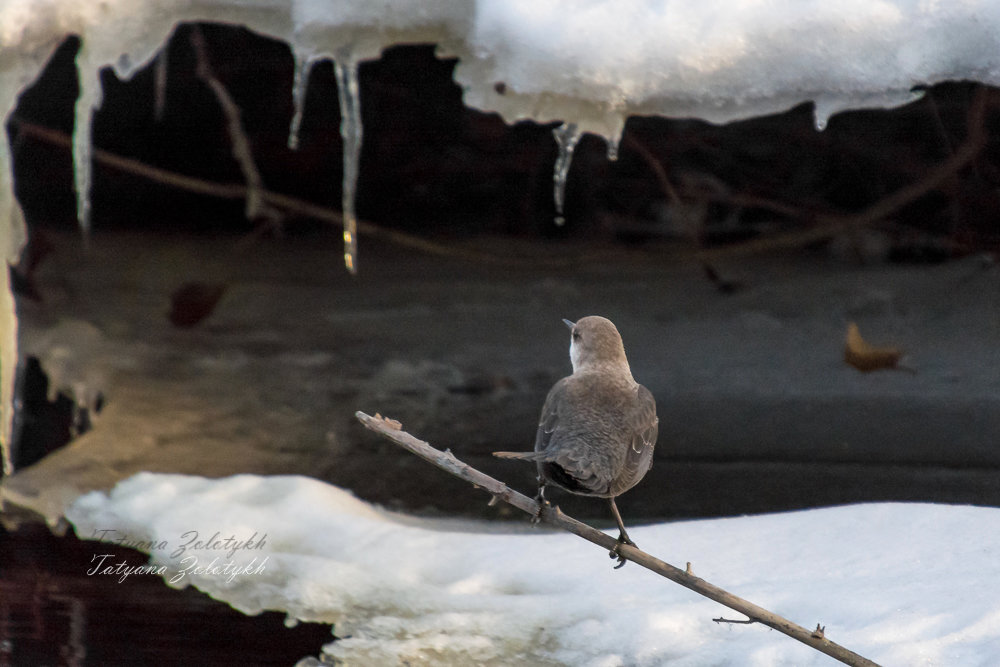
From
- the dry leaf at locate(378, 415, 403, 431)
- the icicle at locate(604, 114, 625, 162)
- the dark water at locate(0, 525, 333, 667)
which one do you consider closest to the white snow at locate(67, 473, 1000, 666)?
the dark water at locate(0, 525, 333, 667)

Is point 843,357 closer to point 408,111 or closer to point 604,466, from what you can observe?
point 408,111

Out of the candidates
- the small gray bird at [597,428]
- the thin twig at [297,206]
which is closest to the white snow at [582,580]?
the small gray bird at [597,428]

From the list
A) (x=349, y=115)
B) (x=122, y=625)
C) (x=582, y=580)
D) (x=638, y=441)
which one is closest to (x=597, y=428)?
(x=638, y=441)

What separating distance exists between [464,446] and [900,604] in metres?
2.08

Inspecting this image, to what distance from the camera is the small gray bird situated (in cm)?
182

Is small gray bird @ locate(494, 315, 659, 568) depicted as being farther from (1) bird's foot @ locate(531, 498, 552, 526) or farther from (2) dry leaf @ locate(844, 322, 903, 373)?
(2) dry leaf @ locate(844, 322, 903, 373)

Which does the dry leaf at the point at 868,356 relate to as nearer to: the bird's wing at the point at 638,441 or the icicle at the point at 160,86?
the bird's wing at the point at 638,441

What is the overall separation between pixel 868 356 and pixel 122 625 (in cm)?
352

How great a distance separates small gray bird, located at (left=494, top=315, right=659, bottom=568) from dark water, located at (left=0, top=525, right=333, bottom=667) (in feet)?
2.88

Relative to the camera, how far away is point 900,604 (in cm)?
219

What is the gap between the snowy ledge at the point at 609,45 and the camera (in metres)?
2.65

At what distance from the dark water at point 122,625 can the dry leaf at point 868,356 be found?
10.2 ft

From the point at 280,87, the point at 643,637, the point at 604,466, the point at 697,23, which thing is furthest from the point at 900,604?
the point at 280,87

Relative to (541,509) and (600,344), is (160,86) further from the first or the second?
(541,509)
